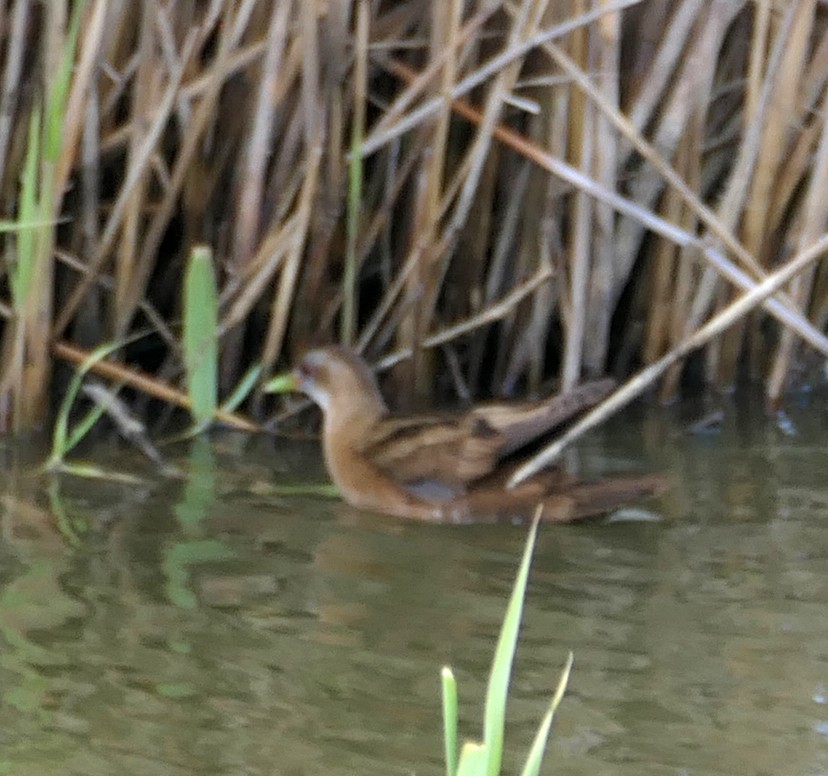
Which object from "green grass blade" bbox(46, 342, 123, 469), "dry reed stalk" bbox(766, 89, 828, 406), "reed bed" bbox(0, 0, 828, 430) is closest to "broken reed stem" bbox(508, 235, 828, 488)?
"reed bed" bbox(0, 0, 828, 430)

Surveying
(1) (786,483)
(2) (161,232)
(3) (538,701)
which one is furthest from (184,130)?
(3) (538,701)

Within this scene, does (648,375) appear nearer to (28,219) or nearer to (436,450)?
(436,450)

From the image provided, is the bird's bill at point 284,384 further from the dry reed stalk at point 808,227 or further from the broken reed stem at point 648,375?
the dry reed stalk at point 808,227

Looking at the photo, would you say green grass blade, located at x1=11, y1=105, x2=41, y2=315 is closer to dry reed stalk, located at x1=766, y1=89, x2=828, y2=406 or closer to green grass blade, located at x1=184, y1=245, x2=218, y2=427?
green grass blade, located at x1=184, y1=245, x2=218, y2=427

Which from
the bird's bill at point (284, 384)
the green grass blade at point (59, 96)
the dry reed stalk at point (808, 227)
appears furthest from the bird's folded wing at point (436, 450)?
the dry reed stalk at point (808, 227)

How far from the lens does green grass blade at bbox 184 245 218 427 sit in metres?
4.88

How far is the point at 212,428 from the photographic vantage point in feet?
17.5

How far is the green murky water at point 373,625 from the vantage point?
10.2ft

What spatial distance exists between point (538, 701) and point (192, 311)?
6.62ft

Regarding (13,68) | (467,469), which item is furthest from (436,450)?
(13,68)

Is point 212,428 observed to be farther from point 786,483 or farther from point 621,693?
point 621,693

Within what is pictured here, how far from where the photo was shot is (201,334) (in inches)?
196

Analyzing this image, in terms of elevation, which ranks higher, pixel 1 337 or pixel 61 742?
pixel 1 337

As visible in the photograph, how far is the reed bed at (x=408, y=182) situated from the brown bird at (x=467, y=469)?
411mm
